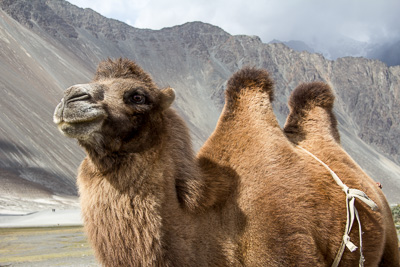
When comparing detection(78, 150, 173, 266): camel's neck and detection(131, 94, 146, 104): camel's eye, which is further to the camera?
detection(131, 94, 146, 104): camel's eye

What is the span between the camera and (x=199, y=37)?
140125mm

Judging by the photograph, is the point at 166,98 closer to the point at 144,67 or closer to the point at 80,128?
the point at 80,128

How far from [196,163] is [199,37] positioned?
14051cm

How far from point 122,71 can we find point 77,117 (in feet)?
3.10

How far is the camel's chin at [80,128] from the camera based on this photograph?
9.68 feet

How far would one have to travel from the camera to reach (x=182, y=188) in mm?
3227

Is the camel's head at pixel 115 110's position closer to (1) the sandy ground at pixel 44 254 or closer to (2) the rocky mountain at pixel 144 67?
(1) the sandy ground at pixel 44 254

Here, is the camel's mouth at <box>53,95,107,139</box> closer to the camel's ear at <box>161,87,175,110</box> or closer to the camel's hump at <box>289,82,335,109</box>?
the camel's ear at <box>161,87,175,110</box>

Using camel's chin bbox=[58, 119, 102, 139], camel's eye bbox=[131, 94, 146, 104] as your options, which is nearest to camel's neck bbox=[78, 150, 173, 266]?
camel's chin bbox=[58, 119, 102, 139]

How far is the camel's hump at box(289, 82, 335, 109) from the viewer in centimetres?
511

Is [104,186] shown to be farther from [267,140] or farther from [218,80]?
[218,80]

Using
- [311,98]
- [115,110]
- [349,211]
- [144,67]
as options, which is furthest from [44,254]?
[144,67]

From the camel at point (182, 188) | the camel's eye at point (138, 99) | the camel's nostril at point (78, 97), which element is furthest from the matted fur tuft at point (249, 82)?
the camel's nostril at point (78, 97)

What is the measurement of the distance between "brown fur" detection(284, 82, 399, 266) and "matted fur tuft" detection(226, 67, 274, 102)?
2.45 feet
